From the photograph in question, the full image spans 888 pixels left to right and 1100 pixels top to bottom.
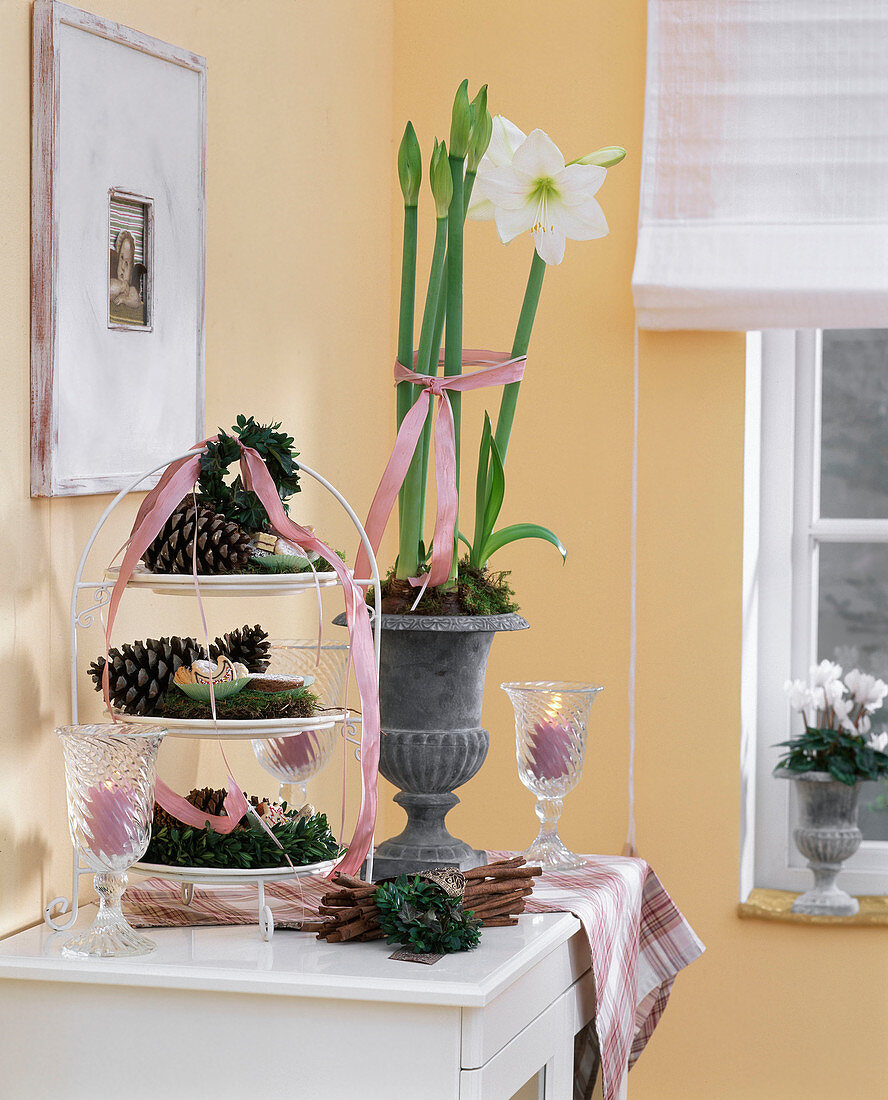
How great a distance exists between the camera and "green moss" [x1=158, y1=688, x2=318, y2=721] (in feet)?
4.58

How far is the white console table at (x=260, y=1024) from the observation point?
124 centimetres

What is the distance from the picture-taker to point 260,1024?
1.27m

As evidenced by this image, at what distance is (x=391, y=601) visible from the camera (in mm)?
1648

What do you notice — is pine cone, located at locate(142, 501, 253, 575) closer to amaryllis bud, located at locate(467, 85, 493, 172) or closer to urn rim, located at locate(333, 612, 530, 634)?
urn rim, located at locate(333, 612, 530, 634)

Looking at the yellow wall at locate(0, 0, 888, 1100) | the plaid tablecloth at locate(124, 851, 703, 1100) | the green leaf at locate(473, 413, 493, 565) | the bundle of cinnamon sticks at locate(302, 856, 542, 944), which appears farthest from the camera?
the yellow wall at locate(0, 0, 888, 1100)

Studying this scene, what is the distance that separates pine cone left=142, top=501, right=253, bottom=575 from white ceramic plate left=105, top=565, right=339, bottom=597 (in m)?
0.01

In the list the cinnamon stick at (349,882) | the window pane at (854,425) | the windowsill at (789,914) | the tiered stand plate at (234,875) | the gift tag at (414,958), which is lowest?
the windowsill at (789,914)

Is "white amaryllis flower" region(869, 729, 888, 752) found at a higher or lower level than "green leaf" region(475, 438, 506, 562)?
lower

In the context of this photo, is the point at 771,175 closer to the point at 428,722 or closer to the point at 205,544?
the point at 428,722

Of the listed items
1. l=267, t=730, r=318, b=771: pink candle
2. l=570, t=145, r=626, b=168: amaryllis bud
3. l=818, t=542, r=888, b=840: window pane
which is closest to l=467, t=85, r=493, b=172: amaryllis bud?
l=570, t=145, r=626, b=168: amaryllis bud

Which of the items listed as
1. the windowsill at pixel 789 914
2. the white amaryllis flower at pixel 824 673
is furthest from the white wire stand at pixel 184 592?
the white amaryllis flower at pixel 824 673

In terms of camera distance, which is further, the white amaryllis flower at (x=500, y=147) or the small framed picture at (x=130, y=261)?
the white amaryllis flower at (x=500, y=147)

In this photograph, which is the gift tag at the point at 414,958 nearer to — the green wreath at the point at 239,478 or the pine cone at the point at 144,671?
the pine cone at the point at 144,671

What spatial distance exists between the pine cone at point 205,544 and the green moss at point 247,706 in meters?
0.12
